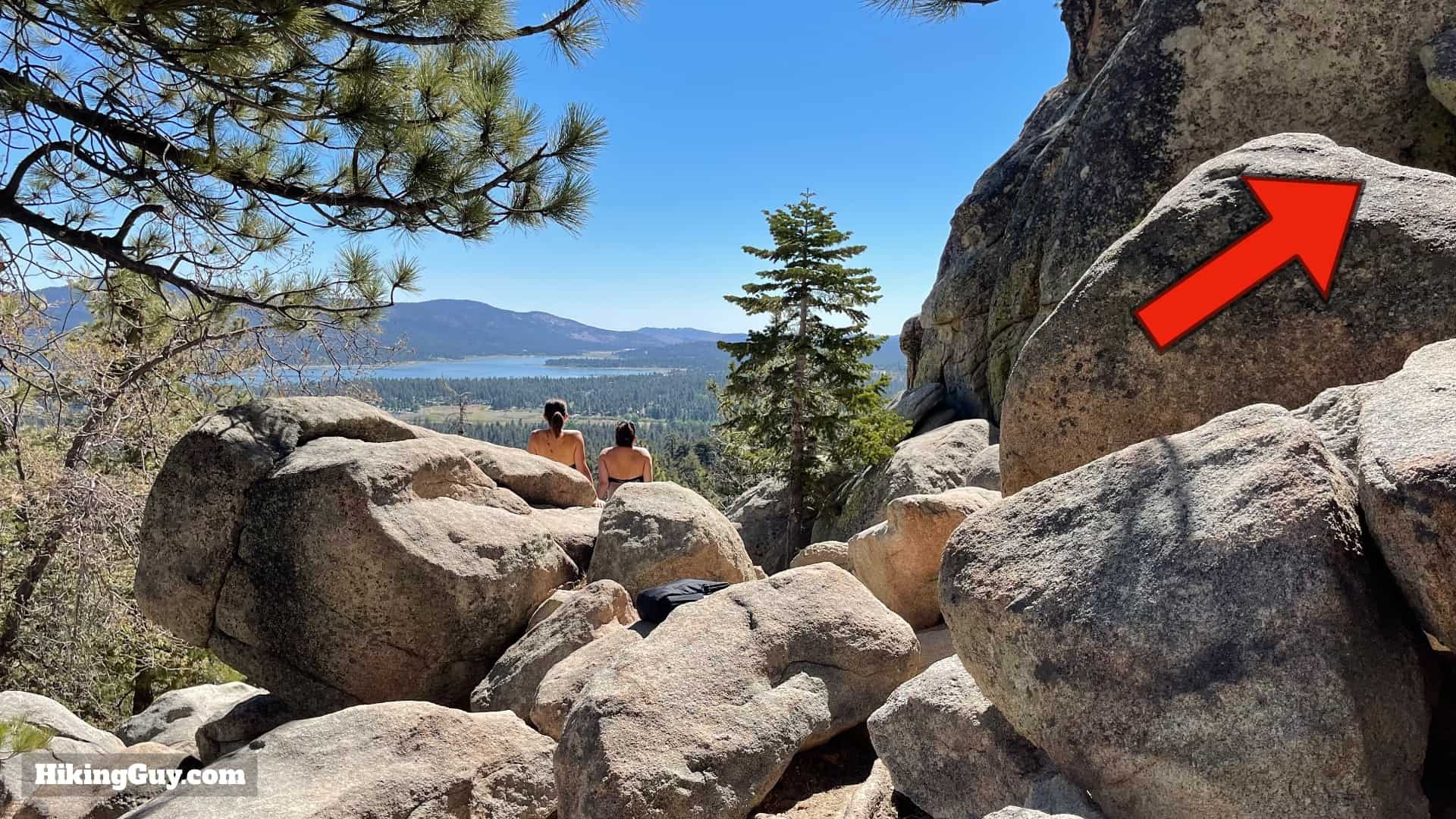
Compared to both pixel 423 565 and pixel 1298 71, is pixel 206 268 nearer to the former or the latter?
pixel 423 565

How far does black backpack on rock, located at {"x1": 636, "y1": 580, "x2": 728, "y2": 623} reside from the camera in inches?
245

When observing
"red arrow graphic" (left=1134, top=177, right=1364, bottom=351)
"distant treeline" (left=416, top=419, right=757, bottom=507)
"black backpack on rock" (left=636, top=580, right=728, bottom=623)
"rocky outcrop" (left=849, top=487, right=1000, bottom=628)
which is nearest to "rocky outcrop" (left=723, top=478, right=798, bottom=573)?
"distant treeline" (left=416, top=419, right=757, bottom=507)

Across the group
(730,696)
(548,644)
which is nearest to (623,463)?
(548,644)

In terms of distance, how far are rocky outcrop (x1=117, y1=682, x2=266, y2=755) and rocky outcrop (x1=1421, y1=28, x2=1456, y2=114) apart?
473 inches

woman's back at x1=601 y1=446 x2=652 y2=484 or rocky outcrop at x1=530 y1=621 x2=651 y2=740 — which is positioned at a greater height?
woman's back at x1=601 y1=446 x2=652 y2=484

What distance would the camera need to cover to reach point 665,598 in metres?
6.25

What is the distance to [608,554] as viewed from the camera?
25.0ft

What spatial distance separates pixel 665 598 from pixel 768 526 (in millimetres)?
13036

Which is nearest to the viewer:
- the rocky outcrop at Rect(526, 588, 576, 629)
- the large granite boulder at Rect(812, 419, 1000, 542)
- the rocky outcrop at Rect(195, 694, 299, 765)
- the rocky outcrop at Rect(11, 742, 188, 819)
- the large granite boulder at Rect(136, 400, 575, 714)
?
the rocky outcrop at Rect(11, 742, 188, 819)

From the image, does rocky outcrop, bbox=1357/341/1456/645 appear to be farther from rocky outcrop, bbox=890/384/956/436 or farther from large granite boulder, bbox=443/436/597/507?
rocky outcrop, bbox=890/384/956/436

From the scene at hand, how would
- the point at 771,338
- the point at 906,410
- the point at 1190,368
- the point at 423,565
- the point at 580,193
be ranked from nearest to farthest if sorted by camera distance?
the point at 1190,368, the point at 423,565, the point at 580,193, the point at 771,338, the point at 906,410

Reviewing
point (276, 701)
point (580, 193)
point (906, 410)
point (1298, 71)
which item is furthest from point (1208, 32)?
point (906, 410)

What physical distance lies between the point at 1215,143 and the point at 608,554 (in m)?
6.95

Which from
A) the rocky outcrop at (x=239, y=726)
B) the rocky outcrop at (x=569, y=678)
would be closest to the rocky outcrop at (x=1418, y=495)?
the rocky outcrop at (x=569, y=678)
